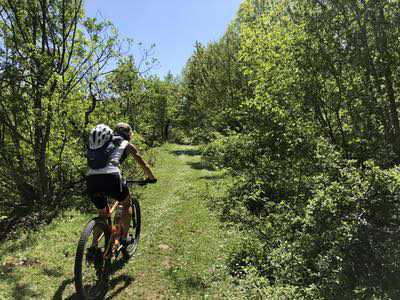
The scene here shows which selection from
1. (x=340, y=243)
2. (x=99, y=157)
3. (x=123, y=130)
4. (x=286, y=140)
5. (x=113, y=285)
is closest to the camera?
(x=99, y=157)

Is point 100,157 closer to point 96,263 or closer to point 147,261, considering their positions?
point 96,263

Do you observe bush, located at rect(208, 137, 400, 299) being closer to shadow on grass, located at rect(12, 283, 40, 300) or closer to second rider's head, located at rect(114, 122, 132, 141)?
second rider's head, located at rect(114, 122, 132, 141)

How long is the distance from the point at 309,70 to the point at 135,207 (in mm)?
6517

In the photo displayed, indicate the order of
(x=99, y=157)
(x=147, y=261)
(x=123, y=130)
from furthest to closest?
(x=147, y=261)
(x=123, y=130)
(x=99, y=157)

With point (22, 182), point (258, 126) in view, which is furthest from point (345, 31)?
point (22, 182)

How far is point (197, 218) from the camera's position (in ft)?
32.1

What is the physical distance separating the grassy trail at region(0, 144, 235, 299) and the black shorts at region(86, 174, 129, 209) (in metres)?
1.70

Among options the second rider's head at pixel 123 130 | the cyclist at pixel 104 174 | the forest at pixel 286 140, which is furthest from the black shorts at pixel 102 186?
the forest at pixel 286 140

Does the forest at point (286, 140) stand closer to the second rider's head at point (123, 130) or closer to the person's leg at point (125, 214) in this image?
the person's leg at point (125, 214)

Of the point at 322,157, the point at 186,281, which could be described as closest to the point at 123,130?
the point at 186,281

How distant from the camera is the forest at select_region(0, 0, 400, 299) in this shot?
5.19 metres

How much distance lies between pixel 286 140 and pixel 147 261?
222 inches

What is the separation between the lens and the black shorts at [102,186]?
15.7 ft

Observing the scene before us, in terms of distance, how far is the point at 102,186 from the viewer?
15.8 ft
